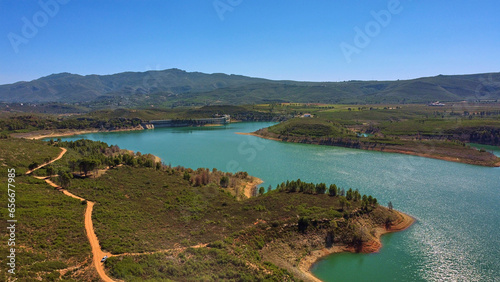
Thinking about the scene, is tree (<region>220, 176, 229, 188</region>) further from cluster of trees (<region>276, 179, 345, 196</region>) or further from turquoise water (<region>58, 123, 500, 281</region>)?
cluster of trees (<region>276, 179, 345, 196</region>)

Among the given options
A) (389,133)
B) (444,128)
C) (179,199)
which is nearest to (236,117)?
(389,133)

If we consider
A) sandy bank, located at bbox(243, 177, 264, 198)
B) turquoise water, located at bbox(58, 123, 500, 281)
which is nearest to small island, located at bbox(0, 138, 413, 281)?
sandy bank, located at bbox(243, 177, 264, 198)

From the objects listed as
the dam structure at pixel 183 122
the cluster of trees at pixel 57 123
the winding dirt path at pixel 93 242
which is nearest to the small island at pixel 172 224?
the winding dirt path at pixel 93 242

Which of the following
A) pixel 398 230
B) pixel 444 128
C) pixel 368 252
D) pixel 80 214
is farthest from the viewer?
pixel 444 128

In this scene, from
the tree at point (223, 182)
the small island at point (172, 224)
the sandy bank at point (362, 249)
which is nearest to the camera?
the small island at point (172, 224)

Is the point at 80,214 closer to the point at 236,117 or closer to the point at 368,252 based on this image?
the point at 368,252

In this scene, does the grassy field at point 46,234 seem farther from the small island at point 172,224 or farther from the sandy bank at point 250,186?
the sandy bank at point 250,186

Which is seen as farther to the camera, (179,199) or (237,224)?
(179,199)
